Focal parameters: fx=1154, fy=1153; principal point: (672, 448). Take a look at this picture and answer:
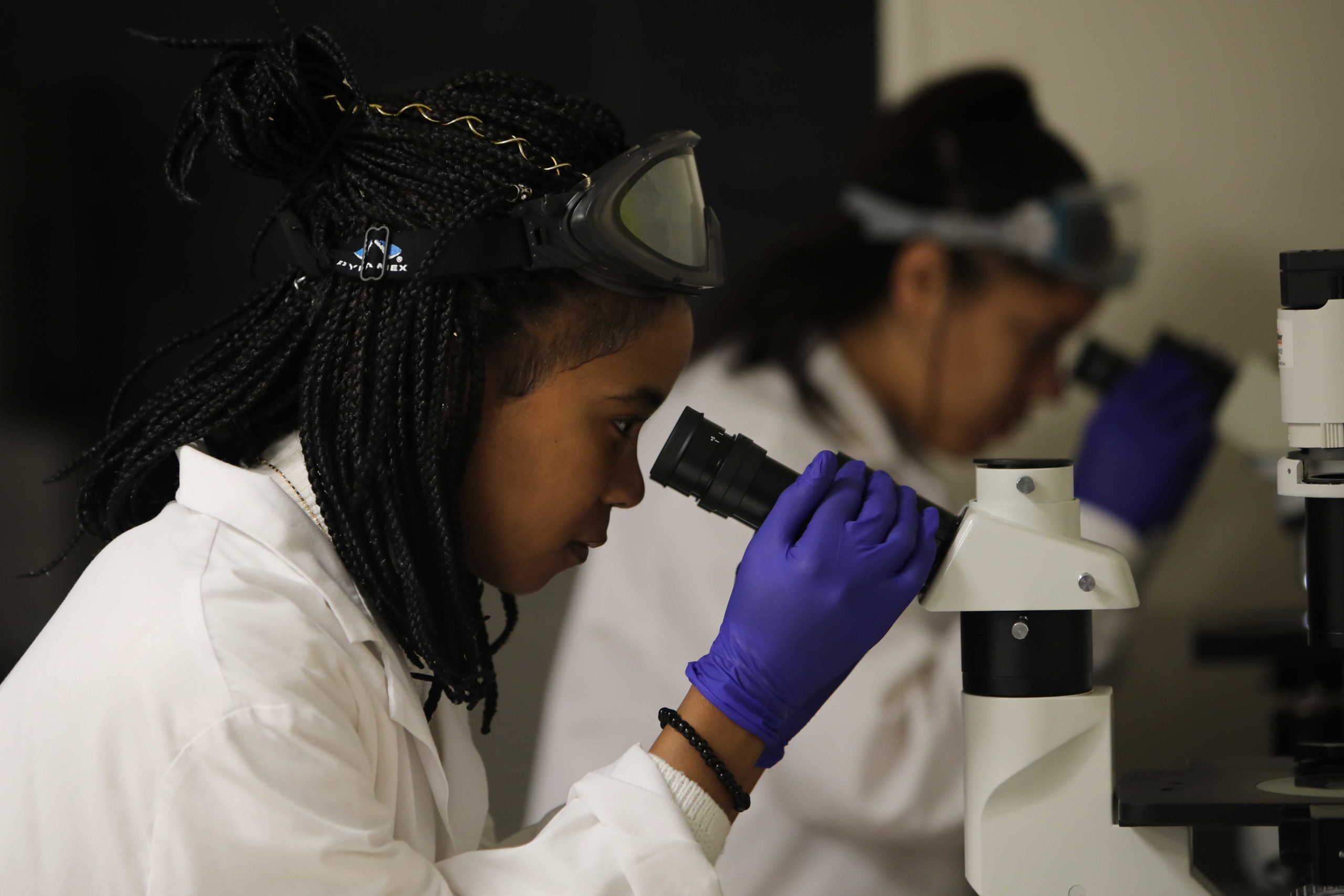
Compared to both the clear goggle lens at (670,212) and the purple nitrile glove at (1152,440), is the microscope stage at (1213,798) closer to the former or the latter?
the clear goggle lens at (670,212)

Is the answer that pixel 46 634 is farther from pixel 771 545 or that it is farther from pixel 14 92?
pixel 14 92

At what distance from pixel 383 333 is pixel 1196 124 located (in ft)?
4.27

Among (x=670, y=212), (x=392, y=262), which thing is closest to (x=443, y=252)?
(x=392, y=262)

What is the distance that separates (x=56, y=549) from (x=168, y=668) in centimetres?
92

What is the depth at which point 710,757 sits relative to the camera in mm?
837

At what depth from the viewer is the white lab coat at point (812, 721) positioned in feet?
4.22

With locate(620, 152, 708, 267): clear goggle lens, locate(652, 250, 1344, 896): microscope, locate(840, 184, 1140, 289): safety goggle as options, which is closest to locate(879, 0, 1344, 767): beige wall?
locate(840, 184, 1140, 289): safety goggle

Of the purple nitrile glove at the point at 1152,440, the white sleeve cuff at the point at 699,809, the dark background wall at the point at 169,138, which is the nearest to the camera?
the white sleeve cuff at the point at 699,809

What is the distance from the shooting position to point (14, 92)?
55.8 inches

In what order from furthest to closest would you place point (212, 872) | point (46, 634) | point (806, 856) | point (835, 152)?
point (835, 152), point (806, 856), point (46, 634), point (212, 872)

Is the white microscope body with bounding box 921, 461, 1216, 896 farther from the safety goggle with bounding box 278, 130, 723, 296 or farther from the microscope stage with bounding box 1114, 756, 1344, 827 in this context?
the safety goggle with bounding box 278, 130, 723, 296

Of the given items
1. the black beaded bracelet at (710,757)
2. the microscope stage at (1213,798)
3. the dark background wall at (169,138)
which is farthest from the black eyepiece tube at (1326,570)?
the dark background wall at (169,138)

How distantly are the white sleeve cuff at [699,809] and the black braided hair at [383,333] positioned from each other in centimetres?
18

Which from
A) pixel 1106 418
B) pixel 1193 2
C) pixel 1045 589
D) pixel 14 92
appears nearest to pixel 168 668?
pixel 1045 589
